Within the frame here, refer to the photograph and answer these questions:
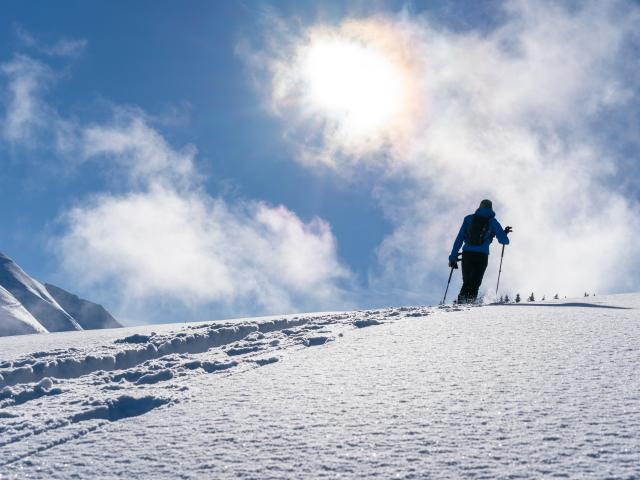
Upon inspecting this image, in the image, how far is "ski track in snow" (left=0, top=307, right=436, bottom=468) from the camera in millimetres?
3605

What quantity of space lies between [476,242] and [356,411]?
9956 millimetres

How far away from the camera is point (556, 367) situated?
4.15m

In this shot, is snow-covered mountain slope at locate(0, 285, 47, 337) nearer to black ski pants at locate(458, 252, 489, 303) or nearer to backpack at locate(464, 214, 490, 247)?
black ski pants at locate(458, 252, 489, 303)

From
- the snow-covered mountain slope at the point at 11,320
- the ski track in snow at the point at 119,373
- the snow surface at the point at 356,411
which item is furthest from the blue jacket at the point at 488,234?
the snow-covered mountain slope at the point at 11,320

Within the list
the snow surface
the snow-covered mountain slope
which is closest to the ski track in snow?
the snow surface

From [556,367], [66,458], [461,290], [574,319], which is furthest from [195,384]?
[461,290]

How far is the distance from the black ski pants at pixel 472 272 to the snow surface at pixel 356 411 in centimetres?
683

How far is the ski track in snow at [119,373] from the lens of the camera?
3.61m

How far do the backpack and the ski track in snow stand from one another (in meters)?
4.39

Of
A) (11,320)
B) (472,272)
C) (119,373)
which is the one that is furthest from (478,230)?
(11,320)

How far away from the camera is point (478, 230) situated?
12.8 m

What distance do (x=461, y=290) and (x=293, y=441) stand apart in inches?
420

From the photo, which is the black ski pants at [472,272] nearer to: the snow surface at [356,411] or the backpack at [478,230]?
the backpack at [478,230]

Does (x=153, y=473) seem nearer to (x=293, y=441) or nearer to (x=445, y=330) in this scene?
(x=293, y=441)
